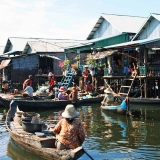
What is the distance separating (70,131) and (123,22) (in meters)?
22.9

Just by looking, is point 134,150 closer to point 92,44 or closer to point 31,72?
point 92,44

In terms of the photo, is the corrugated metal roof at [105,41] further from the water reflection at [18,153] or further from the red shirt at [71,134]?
the red shirt at [71,134]

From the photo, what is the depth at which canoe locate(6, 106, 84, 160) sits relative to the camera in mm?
6320

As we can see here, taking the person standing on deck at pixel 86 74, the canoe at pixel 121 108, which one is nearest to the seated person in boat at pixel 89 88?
the person standing on deck at pixel 86 74

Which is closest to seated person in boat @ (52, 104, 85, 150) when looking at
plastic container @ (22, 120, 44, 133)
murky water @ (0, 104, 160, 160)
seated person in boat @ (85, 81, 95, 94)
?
murky water @ (0, 104, 160, 160)

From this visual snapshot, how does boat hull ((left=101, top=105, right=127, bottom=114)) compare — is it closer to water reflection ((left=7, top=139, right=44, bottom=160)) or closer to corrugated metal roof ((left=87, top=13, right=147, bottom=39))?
water reflection ((left=7, top=139, right=44, bottom=160))

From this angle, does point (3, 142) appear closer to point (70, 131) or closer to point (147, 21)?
point (70, 131)

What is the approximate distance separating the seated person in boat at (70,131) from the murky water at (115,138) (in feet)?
1.35

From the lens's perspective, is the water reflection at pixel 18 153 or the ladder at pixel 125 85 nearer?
the water reflection at pixel 18 153

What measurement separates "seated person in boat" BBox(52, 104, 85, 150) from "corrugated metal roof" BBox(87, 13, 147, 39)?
19707 millimetres

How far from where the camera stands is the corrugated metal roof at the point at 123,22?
86.0 feet

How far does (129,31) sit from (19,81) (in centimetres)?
1067

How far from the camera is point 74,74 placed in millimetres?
22516

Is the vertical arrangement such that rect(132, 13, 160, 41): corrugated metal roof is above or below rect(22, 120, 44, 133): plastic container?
above
